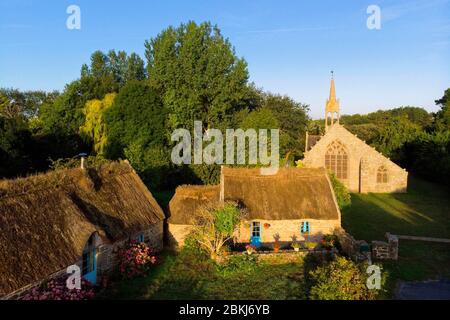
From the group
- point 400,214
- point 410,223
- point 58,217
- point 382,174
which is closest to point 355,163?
point 382,174

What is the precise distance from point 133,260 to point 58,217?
13.4ft

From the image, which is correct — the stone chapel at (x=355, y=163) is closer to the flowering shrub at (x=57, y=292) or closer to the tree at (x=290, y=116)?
the tree at (x=290, y=116)

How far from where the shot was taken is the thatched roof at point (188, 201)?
20983 mm

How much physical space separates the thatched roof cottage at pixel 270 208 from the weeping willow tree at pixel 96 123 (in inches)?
776

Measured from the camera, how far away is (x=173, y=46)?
3819 cm

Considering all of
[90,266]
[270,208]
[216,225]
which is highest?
[270,208]

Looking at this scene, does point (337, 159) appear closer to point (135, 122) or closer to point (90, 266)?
point (135, 122)

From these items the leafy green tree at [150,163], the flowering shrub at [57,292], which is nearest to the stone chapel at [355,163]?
the leafy green tree at [150,163]

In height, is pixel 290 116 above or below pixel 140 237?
above

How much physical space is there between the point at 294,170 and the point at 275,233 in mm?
4331

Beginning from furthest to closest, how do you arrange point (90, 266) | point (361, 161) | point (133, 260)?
point (361, 161)
point (133, 260)
point (90, 266)

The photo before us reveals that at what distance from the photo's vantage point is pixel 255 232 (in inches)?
839

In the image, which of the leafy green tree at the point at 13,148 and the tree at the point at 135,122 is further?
the tree at the point at 135,122

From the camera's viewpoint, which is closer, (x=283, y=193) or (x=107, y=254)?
(x=107, y=254)
